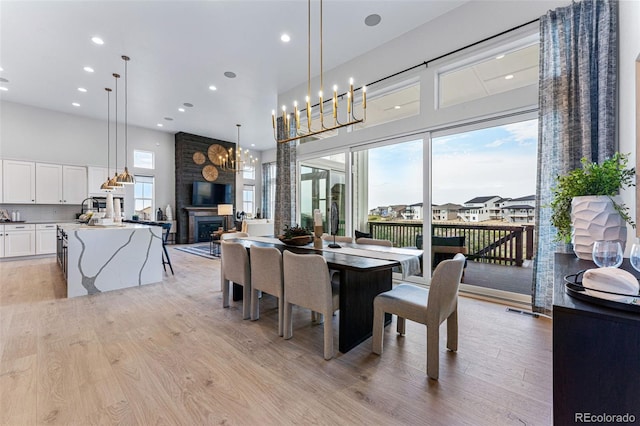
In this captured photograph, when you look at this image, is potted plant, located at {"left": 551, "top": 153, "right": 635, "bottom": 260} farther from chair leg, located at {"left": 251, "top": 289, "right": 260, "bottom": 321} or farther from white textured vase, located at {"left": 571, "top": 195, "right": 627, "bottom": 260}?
chair leg, located at {"left": 251, "top": 289, "right": 260, "bottom": 321}

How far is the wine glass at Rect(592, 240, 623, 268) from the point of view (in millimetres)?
1132

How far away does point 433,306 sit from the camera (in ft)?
6.19

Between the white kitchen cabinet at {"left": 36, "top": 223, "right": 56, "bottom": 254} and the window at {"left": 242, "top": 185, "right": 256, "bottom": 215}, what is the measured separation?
5.82 meters

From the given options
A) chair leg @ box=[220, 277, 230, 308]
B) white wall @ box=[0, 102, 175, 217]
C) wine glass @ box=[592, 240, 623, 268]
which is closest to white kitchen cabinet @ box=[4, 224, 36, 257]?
white wall @ box=[0, 102, 175, 217]

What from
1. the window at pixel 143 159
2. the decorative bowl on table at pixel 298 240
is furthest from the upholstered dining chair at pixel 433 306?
the window at pixel 143 159

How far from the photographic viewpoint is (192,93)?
6109 millimetres

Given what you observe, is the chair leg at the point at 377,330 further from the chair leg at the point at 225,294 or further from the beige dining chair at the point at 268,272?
the chair leg at the point at 225,294

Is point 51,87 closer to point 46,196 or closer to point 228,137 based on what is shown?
point 46,196

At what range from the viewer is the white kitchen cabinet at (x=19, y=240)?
6.00 metres

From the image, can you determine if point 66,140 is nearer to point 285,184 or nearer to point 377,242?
point 285,184

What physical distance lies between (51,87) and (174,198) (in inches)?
Result: 166

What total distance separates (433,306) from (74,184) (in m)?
8.98

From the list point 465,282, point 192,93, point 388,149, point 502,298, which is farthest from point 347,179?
point 192,93

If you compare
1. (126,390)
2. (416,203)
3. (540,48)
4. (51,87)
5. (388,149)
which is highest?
(51,87)
